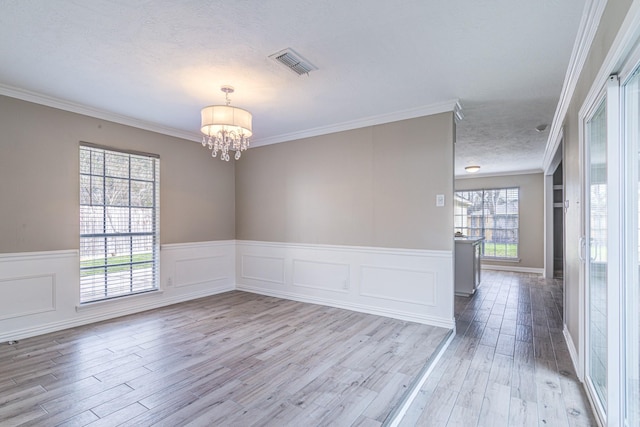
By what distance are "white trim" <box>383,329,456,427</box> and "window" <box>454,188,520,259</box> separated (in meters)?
5.80

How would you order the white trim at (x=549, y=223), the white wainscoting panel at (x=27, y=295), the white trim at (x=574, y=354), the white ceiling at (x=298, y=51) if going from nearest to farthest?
the white ceiling at (x=298, y=51) → the white trim at (x=574, y=354) → the white wainscoting panel at (x=27, y=295) → the white trim at (x=549, y=223)

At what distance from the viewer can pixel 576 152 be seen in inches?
106

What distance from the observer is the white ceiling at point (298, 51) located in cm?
206

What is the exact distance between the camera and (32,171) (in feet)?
11.2

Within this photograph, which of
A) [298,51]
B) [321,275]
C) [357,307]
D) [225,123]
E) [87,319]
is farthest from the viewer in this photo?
[321,275]

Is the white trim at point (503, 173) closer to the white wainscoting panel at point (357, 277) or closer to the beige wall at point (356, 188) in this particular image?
the beige wall at point (356, 188)

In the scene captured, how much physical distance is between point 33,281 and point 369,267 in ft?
12.3

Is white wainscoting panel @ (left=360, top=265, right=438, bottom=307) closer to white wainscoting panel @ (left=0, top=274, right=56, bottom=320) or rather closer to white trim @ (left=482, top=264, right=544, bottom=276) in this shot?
white wainscoting panel @ (left=0, top=274, right=56, bottom=320)

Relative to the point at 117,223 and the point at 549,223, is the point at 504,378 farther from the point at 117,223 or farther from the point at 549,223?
the point at 549,223

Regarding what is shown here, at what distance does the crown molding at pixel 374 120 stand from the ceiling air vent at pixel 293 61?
1.50 metres

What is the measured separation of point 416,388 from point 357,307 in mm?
1876

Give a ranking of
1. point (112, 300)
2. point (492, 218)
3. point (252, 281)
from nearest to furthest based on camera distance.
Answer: point (112, 300), point (252, 281), point (492, 218)

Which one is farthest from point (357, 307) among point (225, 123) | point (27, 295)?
point (27, 295)

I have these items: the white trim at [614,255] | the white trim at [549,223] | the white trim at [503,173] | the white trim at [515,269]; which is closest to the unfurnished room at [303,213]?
the white trim at [614,255]
